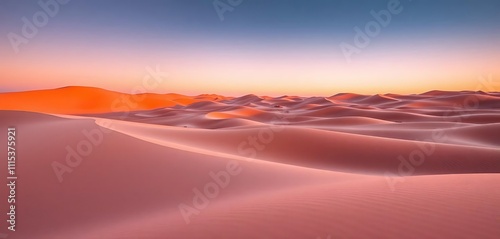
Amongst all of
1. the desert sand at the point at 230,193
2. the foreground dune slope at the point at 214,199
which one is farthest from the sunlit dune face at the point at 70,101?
the foreground dune slope at the point at 214,199

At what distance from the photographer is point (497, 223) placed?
7.95ft

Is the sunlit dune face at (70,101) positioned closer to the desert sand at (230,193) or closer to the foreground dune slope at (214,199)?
the desert sand at (230,193)

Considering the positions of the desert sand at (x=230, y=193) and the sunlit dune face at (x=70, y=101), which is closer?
the desert sand at (x=230, y=193)

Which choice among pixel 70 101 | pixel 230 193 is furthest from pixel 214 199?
pixel 70 101

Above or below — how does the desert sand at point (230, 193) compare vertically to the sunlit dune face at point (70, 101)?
below

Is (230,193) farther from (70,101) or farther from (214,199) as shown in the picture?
(70,101)

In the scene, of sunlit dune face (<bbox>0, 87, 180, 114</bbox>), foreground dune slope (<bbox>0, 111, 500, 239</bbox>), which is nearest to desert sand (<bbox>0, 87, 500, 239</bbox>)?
foreground dune slope (<bbox>0, 111, 500, 239</bbox>)

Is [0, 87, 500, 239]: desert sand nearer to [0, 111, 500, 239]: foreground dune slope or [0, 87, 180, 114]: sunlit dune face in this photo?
[0, 111, 500, 239]: foreground dune slope

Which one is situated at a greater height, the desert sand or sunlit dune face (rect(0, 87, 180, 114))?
sunlit dune face (rect(0, 87, 180, 114))

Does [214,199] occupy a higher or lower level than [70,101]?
lower

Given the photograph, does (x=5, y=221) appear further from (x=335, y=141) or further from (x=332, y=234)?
(x=335, y=141)

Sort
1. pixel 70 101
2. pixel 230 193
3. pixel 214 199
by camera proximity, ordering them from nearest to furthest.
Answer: pixel 214 199
pixel 230 193
pixel 70 101

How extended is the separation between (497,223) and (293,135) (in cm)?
777

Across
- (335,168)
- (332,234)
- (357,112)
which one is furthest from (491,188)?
(357,112)
